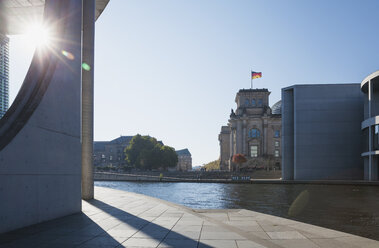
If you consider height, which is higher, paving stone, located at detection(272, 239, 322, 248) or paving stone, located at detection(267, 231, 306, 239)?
paving stone, located at detection(272, 239, 322, 248)

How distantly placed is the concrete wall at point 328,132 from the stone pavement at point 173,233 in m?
58.0

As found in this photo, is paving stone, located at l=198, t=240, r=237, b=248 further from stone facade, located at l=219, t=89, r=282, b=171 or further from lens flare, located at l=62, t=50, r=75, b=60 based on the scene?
stone facade, located at l=219, t=89, r=282, b=171

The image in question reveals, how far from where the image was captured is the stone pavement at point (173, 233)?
796 cm

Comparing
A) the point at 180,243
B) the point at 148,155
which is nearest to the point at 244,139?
the point at 148,155

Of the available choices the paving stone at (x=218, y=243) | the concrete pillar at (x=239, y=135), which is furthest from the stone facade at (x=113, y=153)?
the paving stone at (x=218, y=243)

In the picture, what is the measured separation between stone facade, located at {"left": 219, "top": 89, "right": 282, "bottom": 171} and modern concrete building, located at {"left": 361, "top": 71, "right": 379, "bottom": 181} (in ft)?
169

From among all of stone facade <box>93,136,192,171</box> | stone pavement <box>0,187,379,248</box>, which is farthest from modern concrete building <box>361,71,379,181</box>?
stone facade <box>93,136,192,171</box>

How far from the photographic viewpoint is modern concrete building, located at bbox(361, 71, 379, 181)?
53103 millimetres

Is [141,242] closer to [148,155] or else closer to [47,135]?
[47,135]

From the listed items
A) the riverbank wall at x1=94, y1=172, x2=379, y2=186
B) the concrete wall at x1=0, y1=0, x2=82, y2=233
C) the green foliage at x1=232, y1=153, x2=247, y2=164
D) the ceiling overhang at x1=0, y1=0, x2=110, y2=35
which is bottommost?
the riverbank wall at x1=94, y1=172, x2=379, y2=186

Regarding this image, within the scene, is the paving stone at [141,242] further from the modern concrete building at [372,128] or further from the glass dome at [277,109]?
the glass dome at [277,109]

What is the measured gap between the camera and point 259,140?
4368 inches

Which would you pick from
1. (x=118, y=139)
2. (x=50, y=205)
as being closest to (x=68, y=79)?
(x=50, y=205)

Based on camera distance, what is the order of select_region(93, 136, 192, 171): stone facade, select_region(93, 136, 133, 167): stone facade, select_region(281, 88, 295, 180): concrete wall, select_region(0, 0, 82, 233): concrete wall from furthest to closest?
select_region(93, 136, 133, 167): stone facade < select_region(93, 136, 192, 171): stone facade < select_region(281, 88, 295, 180): concrete wall < select_region(0, 0, 82, 233): concrete wall
